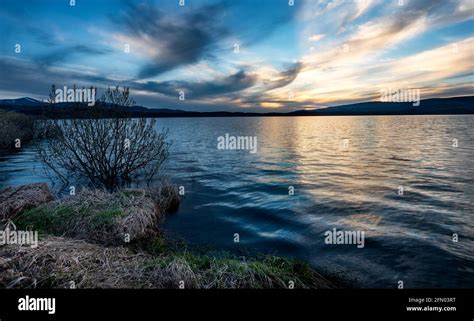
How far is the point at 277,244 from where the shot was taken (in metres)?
11.0

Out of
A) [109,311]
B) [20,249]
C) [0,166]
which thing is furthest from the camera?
[0,166]

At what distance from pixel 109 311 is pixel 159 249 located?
522 centimetres

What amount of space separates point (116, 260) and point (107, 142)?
1029cm

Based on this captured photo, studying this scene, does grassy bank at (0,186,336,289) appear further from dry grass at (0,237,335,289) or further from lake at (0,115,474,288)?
lake at (0,115,474,288)

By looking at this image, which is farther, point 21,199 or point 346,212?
point 346,212

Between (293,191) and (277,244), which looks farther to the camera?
(293,191)

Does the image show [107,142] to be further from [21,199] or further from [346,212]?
[346,212]

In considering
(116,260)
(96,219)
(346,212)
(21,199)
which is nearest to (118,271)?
(116,260)

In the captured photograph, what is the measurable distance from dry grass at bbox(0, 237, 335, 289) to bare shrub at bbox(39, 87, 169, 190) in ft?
29.9

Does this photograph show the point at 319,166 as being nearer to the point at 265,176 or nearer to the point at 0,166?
the point at 265,176

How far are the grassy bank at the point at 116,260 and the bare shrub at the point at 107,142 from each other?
16.4ft

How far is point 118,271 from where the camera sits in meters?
6.62

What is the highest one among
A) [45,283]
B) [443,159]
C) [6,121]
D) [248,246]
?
[6,121]

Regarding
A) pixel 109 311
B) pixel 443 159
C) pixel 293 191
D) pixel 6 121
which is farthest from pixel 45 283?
pixel 6 121
